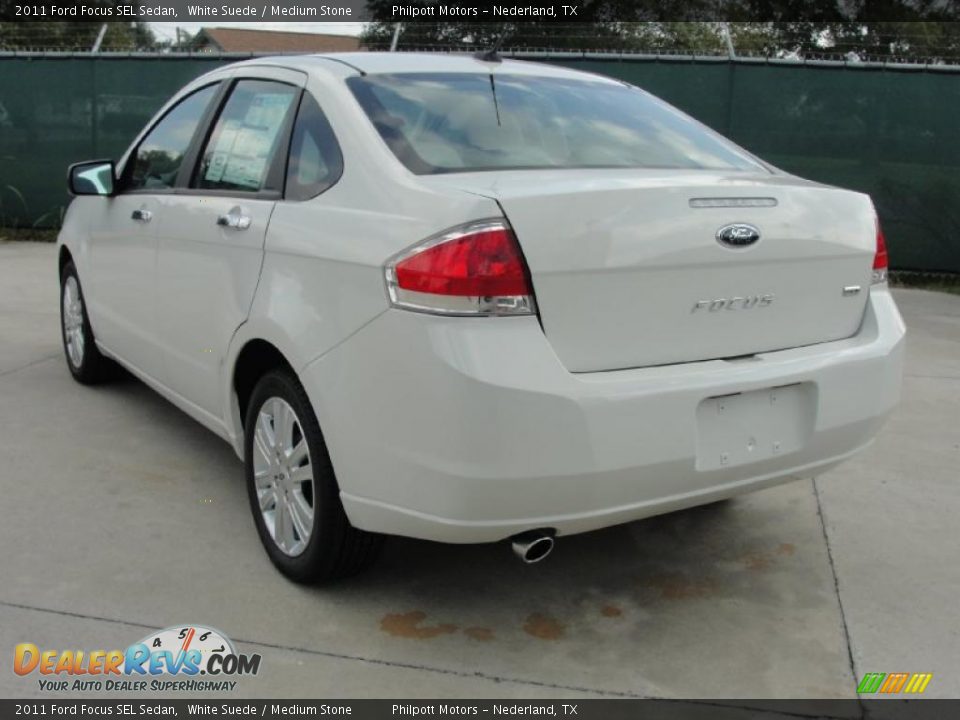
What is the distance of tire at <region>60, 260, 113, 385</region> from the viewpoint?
501 cm

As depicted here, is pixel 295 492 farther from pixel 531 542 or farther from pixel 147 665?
pixel 531 542

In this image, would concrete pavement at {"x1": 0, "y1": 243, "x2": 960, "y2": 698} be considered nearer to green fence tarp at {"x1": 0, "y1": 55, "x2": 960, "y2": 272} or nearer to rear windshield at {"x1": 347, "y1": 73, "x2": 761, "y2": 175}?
rear windshield at {"x1": 347, "y1": 73, "x2": 761, "y2": 175}

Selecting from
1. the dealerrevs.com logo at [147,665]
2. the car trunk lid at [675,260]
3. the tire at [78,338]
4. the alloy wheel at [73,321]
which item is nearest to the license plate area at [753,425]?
the car trunk lid at [675,260]

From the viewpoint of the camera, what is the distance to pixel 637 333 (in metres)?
2.57

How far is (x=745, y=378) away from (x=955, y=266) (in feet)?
28.2

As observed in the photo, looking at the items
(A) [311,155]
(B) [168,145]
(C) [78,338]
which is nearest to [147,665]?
(A) [311,155]

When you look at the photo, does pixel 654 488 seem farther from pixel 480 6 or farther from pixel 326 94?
pixel 480 6

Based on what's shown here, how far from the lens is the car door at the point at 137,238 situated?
3.96 metres

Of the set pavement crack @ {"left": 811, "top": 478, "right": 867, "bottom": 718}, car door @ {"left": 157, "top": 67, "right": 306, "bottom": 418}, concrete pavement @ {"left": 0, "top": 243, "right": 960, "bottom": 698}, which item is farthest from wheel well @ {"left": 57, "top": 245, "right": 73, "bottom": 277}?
pavement crack @ {"left": 811, "top": 478, "right": 867, "bottom": 718}

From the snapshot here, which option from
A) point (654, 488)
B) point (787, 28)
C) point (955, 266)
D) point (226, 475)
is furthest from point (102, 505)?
point (787, 28)

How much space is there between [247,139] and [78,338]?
217 centimetres

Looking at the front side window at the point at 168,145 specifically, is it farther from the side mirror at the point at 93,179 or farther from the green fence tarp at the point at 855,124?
the green fence tarp at the point at 855,124

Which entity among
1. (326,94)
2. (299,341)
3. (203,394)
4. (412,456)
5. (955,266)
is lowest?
(955,266)

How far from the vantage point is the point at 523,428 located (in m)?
2.38
